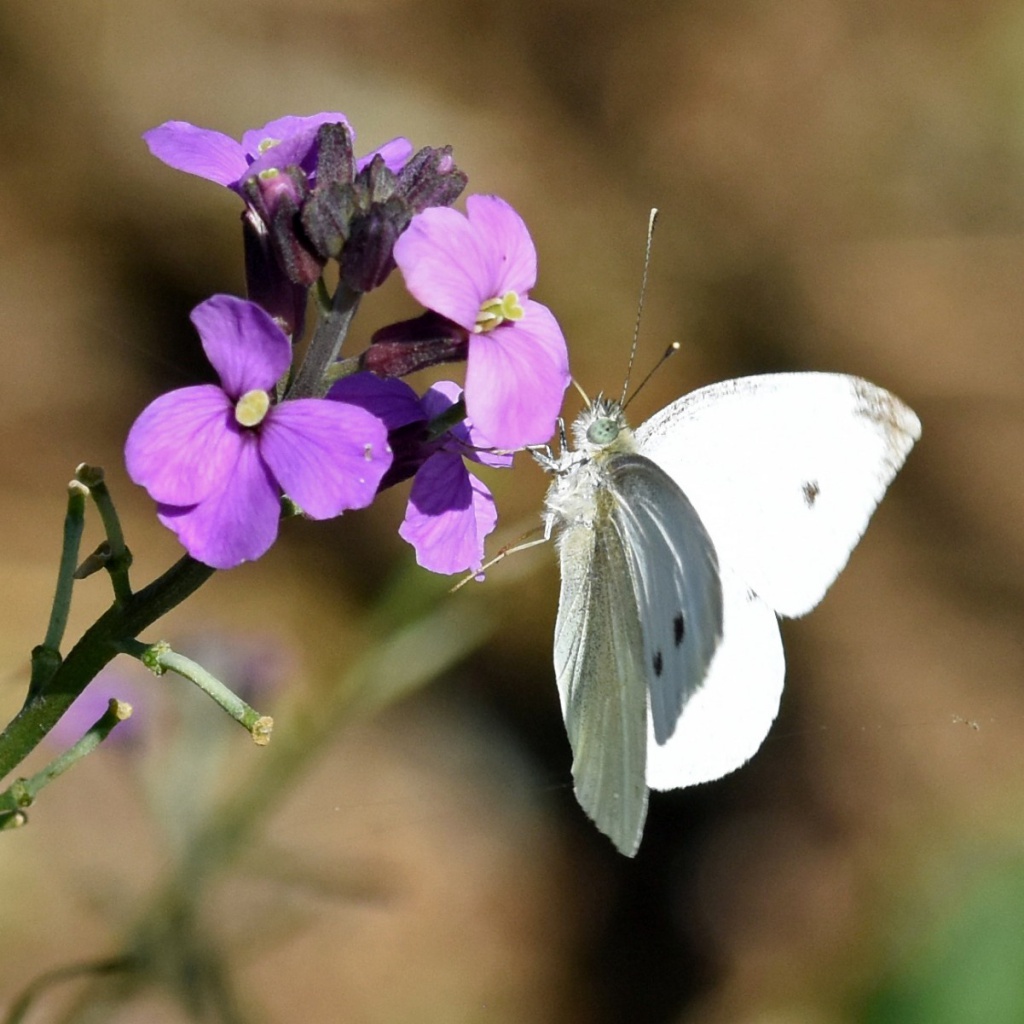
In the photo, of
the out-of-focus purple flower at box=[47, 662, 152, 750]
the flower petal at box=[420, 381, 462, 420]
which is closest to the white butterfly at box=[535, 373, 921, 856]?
the flower petal at box=[420, 381, 462, 420]

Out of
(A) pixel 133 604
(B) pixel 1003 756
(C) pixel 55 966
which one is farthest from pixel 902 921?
(A) pixel 133 604

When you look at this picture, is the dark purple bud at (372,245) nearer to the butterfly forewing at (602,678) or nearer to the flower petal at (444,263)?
the flower petal at (444,263)

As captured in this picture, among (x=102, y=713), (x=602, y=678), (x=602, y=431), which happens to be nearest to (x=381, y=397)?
(x=602, y=431)

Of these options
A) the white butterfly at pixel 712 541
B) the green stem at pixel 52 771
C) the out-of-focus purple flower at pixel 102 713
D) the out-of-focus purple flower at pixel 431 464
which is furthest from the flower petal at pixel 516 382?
the out-of-focus purple flower at pixel 102 713

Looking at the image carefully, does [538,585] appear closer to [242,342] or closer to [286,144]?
[286,144]

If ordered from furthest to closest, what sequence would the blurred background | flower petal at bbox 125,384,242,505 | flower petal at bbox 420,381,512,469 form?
the blurred background
flower petal at bbox 420,381,512,469
flower petal at bbox 125,384,242,505

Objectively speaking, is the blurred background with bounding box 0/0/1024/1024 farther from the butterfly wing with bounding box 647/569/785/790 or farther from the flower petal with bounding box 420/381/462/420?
the flower petal with bounding box 420/381/462/420

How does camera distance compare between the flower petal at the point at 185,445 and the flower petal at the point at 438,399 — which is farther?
the flower petal at the point at 438,399
